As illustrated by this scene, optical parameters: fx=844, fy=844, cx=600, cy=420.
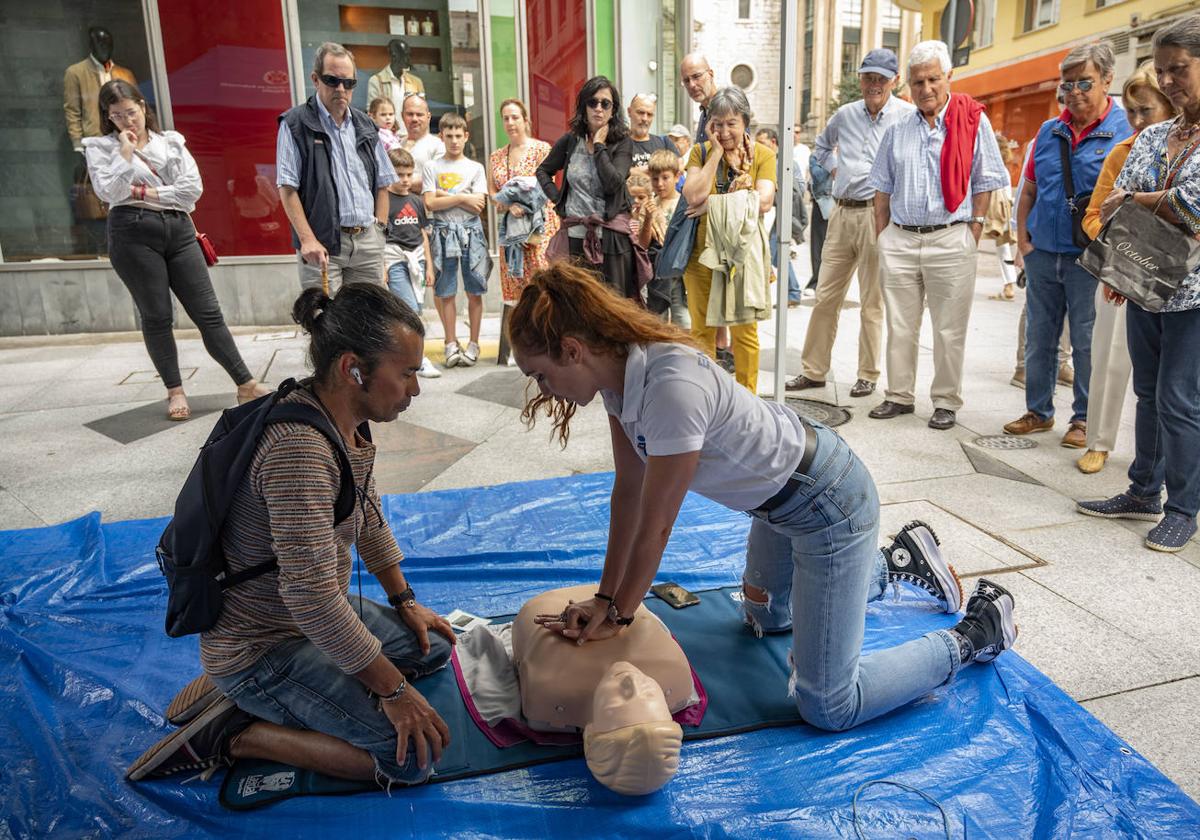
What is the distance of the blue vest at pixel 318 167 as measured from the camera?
471cm

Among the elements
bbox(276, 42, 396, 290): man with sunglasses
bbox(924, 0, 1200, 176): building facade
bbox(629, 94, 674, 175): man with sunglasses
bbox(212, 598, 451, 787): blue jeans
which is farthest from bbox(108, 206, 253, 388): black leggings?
bbox(924, 0, 1200, 176): building facade

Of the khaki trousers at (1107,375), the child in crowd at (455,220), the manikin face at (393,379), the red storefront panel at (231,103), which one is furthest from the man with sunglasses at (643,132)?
the manikin face at (393,379)

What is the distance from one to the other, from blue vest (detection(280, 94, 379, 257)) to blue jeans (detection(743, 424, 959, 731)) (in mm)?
3581

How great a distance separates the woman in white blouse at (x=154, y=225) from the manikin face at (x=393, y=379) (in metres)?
3.54

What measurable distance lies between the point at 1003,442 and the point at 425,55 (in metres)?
7.23

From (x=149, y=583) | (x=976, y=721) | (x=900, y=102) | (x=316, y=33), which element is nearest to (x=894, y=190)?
(x=900, y=102)

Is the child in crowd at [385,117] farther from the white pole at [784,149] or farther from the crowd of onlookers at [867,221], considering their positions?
the white pole at [784,149]

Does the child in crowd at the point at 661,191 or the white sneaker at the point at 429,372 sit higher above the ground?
the child in crowd at the point at 661,191

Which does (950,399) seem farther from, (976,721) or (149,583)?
(149,583)

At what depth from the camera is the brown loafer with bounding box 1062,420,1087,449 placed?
173 inches

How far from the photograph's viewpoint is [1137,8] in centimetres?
1636

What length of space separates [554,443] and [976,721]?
2886 mm

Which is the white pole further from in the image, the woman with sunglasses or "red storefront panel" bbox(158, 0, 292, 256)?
"red storefront panel" bbox(158, 0, 292, 256)

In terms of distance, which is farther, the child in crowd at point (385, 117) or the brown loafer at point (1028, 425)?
the child in crowd at point (385, 117)
